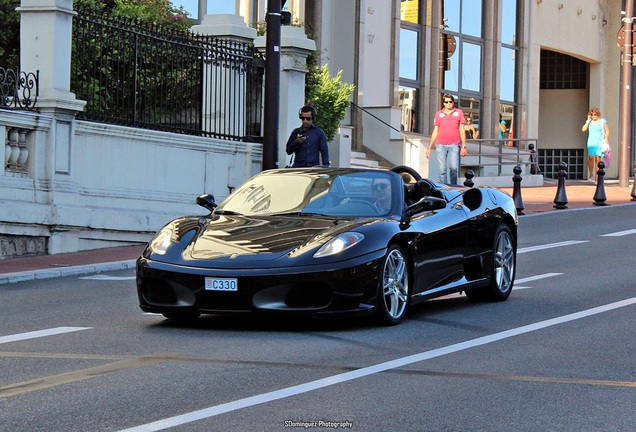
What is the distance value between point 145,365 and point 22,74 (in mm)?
10254

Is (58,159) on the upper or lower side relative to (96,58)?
lower

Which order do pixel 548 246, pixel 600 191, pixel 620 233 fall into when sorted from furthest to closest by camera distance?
pixel 600 191
pixel 620 233
pixel 548 246

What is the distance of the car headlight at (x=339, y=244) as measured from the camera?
31.8 ft

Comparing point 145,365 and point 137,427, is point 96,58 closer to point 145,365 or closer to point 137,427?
point 145,365

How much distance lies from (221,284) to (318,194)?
173cm

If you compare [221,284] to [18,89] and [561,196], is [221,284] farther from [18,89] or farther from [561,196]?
[561,196]

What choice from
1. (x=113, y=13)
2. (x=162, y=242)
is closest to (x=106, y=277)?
(x=162, y=242)

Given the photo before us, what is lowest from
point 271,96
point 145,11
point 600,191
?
point 600,191

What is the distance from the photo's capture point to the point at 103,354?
8.63 meters

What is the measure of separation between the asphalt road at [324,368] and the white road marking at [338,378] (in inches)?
0.5

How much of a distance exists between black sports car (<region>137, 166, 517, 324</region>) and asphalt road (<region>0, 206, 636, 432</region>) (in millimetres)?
238

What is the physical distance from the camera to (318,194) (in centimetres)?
1104

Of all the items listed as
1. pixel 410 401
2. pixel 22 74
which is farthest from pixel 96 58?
pixel 410 401

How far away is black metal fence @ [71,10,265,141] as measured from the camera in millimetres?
18656
